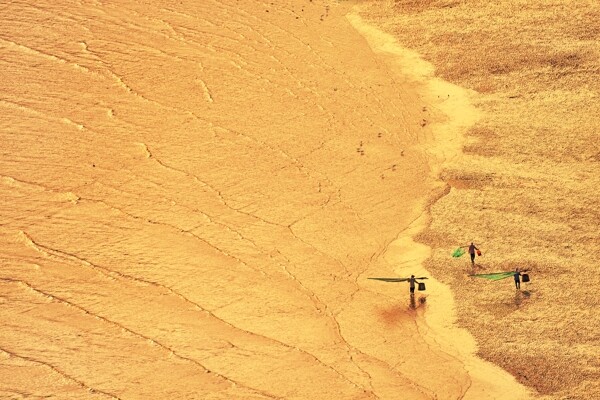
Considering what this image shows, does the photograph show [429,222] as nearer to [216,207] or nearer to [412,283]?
[412,283]

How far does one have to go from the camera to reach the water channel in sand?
8.91 meters

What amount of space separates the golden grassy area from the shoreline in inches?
4.2

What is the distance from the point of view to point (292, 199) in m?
11.1

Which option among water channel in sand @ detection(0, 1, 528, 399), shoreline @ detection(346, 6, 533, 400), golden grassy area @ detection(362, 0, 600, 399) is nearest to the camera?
water channel in sand @ detection(0, 1, 528, 399)

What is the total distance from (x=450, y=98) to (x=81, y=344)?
6309 mm

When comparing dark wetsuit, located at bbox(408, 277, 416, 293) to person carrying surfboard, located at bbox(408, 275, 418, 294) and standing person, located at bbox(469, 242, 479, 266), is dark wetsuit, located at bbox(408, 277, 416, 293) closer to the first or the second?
person carrying surfboard, located at bbox(408, 275, 418, 294)

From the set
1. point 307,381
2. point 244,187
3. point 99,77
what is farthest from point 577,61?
point 307,381

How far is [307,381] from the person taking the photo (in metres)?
8.78

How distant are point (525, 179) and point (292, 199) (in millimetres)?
2550

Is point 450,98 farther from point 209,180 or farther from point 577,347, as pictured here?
point 577,347

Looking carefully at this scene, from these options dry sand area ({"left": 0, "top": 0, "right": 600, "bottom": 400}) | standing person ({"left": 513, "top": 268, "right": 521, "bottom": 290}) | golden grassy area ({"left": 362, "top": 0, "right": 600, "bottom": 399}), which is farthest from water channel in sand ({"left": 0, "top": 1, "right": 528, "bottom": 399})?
standing person ({"left": 513, "top": 268, "right": 521, "bottom": 290})

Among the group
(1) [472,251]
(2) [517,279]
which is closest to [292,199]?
(1) [472,251]

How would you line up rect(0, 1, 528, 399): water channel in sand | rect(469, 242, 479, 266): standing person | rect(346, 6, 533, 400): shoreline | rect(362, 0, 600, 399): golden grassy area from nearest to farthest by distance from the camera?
rect(0, 1, 528, 399): water channel in sand, rect(346, 6, 533, 400): shoreline, rect(362, 0, 600, 399): golden grassy area, rect(469, 242, 479, 266): standing person

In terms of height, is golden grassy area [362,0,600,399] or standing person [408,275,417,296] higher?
golden grassy area [362,0,600,399]
